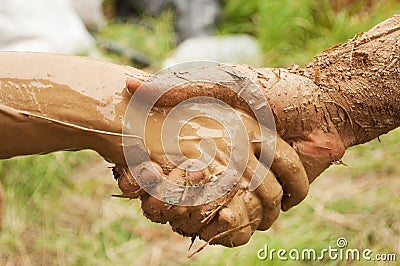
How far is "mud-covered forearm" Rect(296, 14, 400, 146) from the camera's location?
137 centimetres

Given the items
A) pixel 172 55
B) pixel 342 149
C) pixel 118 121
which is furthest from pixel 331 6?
pixel 118 121

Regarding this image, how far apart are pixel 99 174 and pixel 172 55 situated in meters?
1.20

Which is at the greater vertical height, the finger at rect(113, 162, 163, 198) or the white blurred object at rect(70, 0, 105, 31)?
the finger at rect(113, 162, 163, 198)

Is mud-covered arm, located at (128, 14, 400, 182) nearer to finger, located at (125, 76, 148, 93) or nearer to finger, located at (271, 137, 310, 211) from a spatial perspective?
finger, located at (271, 137, 310, 211)

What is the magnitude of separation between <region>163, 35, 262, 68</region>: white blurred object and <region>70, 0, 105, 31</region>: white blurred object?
494 mm

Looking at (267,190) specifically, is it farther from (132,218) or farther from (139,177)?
(132,218)

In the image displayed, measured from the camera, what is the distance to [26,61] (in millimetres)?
1231

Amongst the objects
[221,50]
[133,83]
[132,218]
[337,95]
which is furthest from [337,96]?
[221,50]

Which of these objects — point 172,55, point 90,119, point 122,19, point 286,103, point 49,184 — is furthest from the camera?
point 122,19

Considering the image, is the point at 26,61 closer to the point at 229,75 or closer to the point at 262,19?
the point at 229,75

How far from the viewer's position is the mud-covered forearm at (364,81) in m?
1.37

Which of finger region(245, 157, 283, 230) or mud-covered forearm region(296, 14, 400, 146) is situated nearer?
finger region(245, 157, 283, 230)

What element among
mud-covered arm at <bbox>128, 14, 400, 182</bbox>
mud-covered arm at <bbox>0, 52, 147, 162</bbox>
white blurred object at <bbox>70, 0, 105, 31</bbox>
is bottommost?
white blurred object at <bbox>70, 0, 105, 31</bbox>

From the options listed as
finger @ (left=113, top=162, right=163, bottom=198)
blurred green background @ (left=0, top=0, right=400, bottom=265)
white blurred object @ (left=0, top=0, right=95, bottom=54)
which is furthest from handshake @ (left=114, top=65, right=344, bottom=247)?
white blurred object @ (left=0, top=0, right=95, bottom=54)
